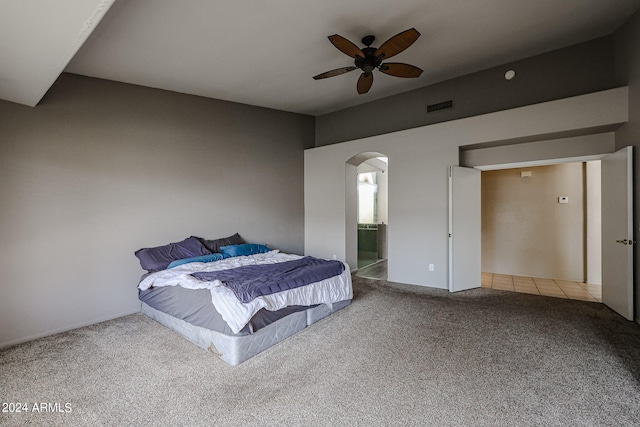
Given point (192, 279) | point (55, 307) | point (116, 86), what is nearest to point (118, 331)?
point (55, 307)

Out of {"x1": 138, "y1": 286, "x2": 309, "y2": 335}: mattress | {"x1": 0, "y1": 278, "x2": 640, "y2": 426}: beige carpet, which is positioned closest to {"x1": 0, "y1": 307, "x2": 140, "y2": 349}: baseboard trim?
{"x1": 0, "y1": 278, "x2": 640, "y2": 426}: beige carpet

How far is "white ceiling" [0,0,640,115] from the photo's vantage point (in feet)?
7.11

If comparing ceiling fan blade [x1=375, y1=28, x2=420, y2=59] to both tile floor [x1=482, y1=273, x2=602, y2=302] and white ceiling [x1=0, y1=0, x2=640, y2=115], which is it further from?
tile floor [x1=482, y1=273, x2=602, y2=302]

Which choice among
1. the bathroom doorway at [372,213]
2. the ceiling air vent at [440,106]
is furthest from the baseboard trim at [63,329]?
the ceiling air vent at [440,106]

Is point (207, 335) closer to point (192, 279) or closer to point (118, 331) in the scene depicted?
point (192, 279)

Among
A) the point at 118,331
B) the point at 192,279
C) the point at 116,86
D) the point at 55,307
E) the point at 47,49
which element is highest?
the point at 116,86

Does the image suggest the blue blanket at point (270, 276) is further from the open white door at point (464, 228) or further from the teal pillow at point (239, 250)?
the open white door at point (464, 228)

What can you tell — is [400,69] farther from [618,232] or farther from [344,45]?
[618,232]

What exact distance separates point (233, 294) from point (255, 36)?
106 inches

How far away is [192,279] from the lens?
296 cm

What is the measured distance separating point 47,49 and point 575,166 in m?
7.14

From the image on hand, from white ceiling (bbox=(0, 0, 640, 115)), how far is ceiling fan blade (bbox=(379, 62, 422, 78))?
0.36 meters

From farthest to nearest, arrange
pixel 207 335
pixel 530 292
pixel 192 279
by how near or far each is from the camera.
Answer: pixel 530 292 → pixel 192 279 → pixel 207 335

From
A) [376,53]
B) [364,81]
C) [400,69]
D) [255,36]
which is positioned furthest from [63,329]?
[400,69]
